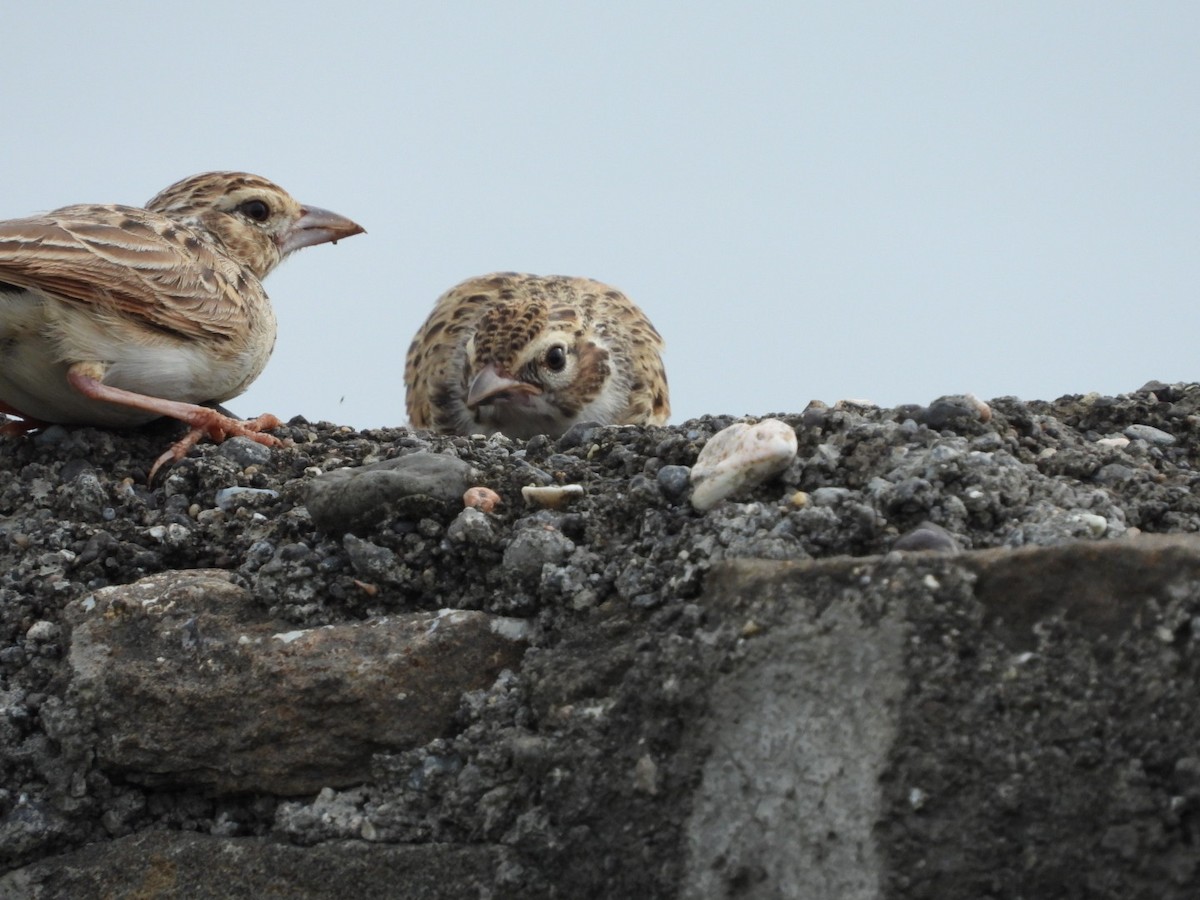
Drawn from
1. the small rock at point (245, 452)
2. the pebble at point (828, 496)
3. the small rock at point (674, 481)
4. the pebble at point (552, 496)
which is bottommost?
the small rock at point (245, 452)

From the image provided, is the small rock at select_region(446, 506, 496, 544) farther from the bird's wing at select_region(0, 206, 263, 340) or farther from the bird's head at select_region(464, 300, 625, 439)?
the bird's head at select_region(464, 300, 625, 439)

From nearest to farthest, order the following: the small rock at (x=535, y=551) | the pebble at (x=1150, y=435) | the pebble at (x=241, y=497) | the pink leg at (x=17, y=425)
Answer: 1. the small rock at (x=535, y=551)
2. the pebble at (x=1150, y=435)
3. the pebble at (x=241, y=497)
4. the pink leg at (x=17, y=425)

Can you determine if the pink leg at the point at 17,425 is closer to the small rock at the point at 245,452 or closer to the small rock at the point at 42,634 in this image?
the small rock at the point at 245,452

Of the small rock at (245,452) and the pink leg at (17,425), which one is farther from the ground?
the small rock at (245,452)

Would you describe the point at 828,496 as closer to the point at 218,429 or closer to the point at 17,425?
the point at 218,429

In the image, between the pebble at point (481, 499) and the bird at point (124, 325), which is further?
the bird at point (124, 325)

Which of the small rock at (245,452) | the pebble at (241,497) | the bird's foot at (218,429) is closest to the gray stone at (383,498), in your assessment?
the pebble at (241,497)

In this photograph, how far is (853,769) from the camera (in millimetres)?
2748

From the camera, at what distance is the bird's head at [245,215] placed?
6691 millimetres

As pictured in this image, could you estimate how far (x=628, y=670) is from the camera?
3135mm

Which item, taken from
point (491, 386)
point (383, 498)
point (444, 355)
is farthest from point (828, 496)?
point (444, 355)

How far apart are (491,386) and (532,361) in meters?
0.26

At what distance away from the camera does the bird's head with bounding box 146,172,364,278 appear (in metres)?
6.69

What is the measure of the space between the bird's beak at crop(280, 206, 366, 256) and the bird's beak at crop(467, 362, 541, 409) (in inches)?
36.6
